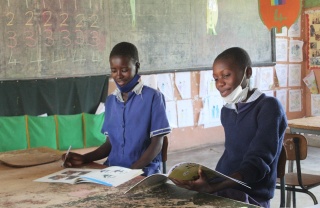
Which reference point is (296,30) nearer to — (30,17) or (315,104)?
(315,104)

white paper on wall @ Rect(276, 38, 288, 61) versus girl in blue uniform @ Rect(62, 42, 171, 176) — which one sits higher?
white paper on wall @ Rect(276, 38, 288, 61)

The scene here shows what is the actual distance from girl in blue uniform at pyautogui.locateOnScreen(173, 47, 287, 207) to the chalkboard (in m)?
2.92

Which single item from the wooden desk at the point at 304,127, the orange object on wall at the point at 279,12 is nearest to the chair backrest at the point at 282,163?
the wooden desk at the point at 304,127

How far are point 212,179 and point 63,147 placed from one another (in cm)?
322

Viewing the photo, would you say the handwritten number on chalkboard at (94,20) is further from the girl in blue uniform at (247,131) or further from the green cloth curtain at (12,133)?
the girl in blue uniform at (247,131)

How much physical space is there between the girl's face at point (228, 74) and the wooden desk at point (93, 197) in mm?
520

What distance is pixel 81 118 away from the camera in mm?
5051

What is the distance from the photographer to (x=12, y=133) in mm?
4578

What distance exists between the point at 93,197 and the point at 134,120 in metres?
0.79

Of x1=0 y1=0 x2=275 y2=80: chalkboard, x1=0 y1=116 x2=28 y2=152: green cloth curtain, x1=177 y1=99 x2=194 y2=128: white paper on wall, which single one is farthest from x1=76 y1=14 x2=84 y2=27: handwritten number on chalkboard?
x1=177 y1=99 x2=194 y2=128: white paper on wall

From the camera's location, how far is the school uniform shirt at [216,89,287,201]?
2.01 m

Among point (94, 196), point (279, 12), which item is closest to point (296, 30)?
point (279, 12)

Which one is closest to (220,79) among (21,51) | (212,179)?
(212,179)

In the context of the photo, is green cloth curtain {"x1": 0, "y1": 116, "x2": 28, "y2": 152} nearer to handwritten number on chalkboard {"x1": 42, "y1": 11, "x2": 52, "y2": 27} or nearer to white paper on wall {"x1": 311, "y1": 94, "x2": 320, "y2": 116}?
handwritten number on chalkboard {"x1": 42, "y1": 11, "x2": 52, "y2": 27}
